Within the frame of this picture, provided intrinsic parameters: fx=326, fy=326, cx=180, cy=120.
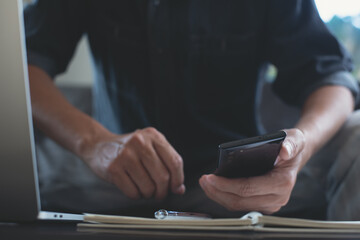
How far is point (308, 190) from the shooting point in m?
0.69

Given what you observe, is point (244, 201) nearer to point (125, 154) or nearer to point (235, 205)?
point (235, 205)

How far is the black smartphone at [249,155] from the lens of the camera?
36cm

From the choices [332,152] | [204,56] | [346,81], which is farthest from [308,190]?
[204,56]

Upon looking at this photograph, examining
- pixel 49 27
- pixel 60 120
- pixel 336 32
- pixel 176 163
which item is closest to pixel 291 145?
pixel 176 163

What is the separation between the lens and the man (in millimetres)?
670

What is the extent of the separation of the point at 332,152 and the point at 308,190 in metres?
0.10

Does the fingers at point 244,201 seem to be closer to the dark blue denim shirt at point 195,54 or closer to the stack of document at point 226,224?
the stack of document at point 226,224

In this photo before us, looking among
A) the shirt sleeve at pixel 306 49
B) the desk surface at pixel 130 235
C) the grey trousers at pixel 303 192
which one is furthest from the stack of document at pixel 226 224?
the shirt sleeve at pixel 306 49

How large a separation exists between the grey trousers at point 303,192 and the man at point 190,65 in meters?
0.03

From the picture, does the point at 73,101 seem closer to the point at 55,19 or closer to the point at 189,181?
the point at 55,19

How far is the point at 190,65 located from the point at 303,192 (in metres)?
0.36

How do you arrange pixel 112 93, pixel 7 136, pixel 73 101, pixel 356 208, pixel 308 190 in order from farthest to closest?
pixel 73 101
pixel 112 93
pixel 308 190
pixel 356 208
pixel 7 136

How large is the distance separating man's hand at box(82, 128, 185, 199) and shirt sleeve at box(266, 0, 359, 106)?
382mm

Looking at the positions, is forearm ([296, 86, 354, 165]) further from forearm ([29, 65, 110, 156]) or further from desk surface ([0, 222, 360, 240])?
forearm ([29, 65, 110, 156])
